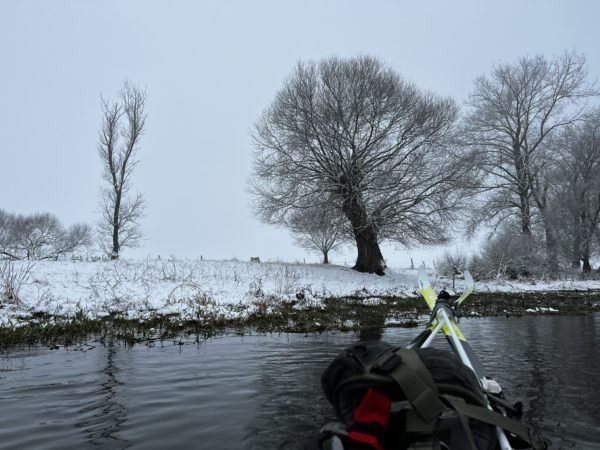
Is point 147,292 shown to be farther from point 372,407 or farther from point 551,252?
point 551,252

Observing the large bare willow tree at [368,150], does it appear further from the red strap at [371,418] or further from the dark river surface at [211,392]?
the red strap at [371,418]

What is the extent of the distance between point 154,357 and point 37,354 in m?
1.72

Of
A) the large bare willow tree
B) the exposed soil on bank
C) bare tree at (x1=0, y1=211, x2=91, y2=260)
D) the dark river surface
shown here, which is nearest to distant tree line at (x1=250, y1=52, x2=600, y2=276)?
the large bare willow tree

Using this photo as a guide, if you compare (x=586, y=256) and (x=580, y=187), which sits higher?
(x=580, y=187)

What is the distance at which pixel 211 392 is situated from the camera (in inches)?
165

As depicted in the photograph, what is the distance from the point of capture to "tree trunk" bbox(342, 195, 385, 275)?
2209cm

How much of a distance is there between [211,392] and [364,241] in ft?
65.9

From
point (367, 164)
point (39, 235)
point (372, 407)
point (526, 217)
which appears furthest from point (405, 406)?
point (39, 235)

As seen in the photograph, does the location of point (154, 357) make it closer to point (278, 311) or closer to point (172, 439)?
point (172, 439)

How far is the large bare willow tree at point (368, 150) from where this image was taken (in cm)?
2130

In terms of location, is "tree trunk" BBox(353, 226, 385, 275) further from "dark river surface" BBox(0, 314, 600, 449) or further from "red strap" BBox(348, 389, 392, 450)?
"red strap" BBox(348, 389, 392, 450)

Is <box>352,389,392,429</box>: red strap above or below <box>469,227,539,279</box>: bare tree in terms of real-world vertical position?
below

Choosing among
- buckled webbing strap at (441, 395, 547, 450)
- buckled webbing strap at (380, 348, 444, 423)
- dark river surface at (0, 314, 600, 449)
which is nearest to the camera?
buckled webbing strap at (380, 348, 444, 423)

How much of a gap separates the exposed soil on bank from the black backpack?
222 inches
